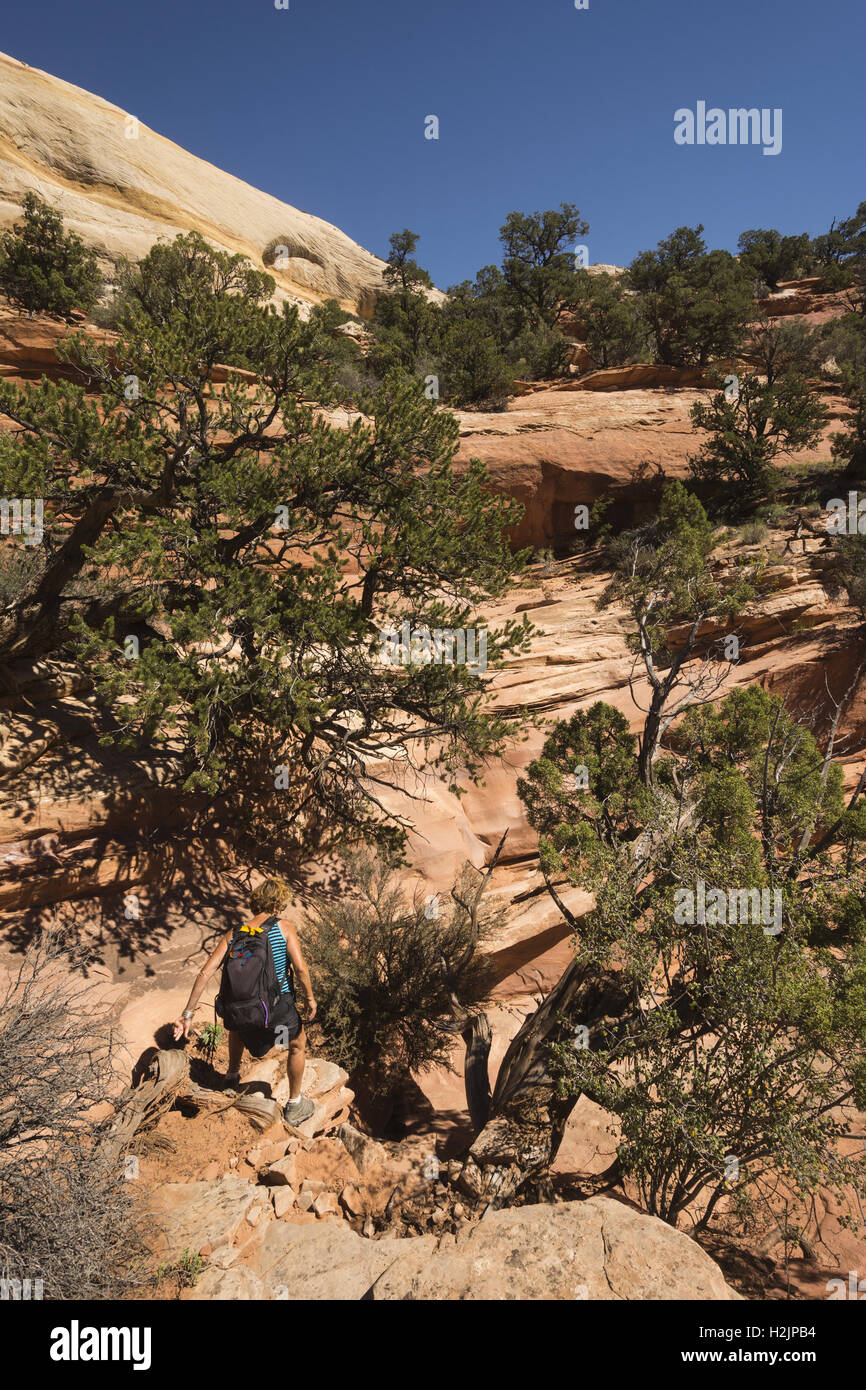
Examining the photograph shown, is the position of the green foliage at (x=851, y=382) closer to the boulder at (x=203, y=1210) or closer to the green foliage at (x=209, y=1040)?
the green foliage at (x=209, y=1040)

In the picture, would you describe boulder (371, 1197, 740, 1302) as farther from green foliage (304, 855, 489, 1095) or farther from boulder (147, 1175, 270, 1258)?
green foliage (304, 855, 489, 1095)

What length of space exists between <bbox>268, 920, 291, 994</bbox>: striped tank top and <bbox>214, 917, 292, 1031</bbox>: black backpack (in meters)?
0.04

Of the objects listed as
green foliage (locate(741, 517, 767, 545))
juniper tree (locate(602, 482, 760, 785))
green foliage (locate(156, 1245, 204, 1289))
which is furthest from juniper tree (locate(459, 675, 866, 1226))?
green foliage (locate(741, 517, 767, 545))

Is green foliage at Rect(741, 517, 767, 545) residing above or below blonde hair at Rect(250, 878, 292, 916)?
above

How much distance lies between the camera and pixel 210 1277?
3.55m

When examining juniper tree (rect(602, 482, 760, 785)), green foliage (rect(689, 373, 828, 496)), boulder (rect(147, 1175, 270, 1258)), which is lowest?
boulder (rect(147, 1175, 270, 1258))

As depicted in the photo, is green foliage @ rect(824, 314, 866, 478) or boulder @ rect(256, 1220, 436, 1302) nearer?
boulder @ rect(256, 1220, 436, 1302)

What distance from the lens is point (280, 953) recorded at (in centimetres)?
502

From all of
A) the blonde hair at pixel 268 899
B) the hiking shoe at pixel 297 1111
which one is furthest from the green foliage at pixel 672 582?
the hiking shoe at pixel 297 1111

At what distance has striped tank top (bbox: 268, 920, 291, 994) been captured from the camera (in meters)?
4.98

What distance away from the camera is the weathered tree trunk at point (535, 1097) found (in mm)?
5836

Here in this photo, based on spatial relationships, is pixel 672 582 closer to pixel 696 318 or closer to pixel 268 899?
pixel 268 899

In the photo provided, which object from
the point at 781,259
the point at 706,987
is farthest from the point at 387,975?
the point at 781,259

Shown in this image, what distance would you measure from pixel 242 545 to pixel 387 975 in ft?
19.5
